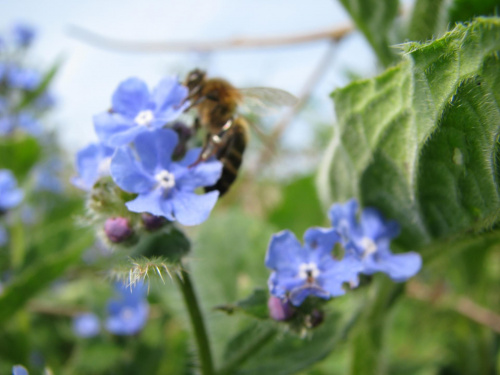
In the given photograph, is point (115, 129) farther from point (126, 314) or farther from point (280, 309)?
point (126, 314)

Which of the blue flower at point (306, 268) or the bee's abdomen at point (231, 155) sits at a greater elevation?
the bee's abdomen at point (231, 155)

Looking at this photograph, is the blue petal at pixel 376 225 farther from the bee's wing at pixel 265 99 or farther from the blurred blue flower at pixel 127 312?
the blurred blue flower at pixel 127 312

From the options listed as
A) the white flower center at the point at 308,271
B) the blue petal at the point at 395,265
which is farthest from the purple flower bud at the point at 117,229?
the blue petal at the point at 395,265

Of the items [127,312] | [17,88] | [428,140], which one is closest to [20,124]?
[17,88]

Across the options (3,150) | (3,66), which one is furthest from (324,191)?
(3,66)

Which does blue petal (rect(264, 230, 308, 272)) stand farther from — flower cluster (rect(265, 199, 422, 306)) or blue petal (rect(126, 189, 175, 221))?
blue petal (rect(126, 189, 175, 221))
